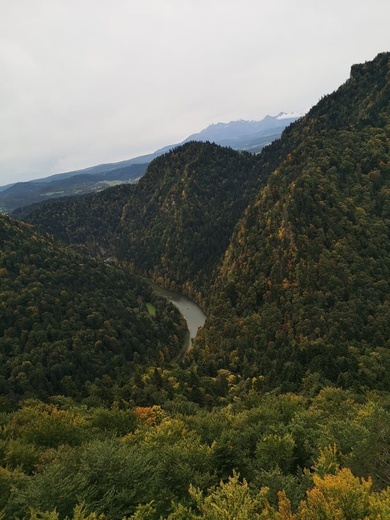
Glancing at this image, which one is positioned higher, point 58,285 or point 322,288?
point 58,285

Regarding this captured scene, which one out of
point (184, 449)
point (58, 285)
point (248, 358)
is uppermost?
point (184, 449)

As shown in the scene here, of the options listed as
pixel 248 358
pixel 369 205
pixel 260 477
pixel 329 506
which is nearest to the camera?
pixel 329 506

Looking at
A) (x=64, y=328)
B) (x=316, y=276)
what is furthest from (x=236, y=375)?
(x=64, y=328)

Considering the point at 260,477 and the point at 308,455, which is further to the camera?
the point at 308,455

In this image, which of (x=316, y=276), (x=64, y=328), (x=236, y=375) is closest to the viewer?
(x=236, y=375)

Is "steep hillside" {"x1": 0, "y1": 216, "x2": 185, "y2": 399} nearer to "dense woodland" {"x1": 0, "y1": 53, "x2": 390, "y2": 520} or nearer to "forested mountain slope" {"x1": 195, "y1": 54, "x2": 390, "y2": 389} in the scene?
"dense woodland" {"x1": 0, "y1": 53, "x2": 390, "y2": 520}

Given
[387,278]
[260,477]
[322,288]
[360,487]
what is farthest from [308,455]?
[387,278]

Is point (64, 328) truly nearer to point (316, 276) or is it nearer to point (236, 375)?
point (236, 375)

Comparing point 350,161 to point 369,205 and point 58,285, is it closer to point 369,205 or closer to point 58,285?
point 369,205
